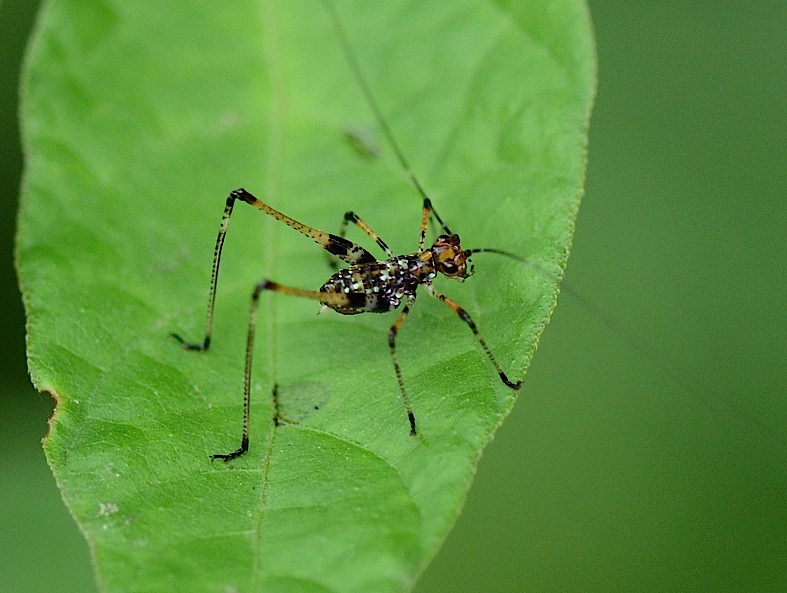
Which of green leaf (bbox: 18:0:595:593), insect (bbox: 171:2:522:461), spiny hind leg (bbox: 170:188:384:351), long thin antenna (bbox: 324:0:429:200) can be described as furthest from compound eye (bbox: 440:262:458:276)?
spiny hind leg (bbox: 170:188:384:351)

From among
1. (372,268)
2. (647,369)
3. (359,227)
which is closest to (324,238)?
(359,227)

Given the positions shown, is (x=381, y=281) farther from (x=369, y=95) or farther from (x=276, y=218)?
(x=369, y=95)

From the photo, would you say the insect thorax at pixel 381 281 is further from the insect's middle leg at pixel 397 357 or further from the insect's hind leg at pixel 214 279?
the insect's hind leg at pixel 214 279

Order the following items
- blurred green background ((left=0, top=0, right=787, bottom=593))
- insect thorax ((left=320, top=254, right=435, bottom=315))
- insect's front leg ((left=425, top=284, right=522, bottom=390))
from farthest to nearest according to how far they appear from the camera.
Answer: blurred green background ((left=0, top=0, right=787, bottom=593)), insect thorax ((left=320, top=254, right=435, bottom=315)), insect's front leg ((left=425, top=284, right=522, bottom=390))

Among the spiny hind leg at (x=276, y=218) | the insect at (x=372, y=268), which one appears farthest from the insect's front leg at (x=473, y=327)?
the spiny hind leg at (x=276, y=218)

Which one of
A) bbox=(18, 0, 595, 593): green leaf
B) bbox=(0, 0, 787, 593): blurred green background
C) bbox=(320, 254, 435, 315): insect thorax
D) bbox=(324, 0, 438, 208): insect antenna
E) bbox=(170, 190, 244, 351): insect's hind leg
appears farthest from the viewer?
bbox=(0, 0, 787, 593): blurred green background

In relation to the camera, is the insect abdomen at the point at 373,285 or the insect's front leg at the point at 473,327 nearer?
the insect's front leg at the point at 473,327

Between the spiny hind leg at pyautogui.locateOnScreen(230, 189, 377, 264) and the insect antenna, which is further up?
the insect antenna

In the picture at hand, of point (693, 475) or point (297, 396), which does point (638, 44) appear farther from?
point (297, 396)

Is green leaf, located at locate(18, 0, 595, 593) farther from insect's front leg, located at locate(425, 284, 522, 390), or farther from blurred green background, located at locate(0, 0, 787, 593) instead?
blurred green background, located at locate(0, 0, 787, 593)
